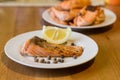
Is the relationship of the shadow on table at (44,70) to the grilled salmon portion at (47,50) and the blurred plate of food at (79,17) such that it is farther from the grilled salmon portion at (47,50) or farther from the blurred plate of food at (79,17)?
the blurred plate of food at (79,17)

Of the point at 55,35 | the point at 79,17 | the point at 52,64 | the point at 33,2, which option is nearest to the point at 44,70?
the point at 52,64

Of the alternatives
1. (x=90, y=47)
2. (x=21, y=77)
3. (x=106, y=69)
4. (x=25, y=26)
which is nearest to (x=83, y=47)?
(x=90, y=47)

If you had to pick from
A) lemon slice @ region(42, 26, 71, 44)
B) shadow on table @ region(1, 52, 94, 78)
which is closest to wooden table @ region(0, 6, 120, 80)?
shadow on table @ region(1, 52, 94, 78)

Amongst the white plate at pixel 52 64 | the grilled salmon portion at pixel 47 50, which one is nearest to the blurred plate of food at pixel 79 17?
the white plate at pixel 52 64

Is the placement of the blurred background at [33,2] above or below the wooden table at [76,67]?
below

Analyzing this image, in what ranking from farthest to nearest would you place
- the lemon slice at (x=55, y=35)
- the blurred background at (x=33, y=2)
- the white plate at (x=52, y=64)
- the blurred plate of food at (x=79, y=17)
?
the blurred background at (x=33, y=2), the blurred plate of food at (x=79, y=17), the lemon slice at (x=55, y=35), the white plate at (x=52, y=64)

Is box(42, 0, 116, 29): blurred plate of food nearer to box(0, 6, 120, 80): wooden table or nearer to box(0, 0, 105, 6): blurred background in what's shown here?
box(0, 6, 120, 80): wooden table

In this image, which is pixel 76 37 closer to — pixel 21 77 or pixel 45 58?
pixel 45 58
